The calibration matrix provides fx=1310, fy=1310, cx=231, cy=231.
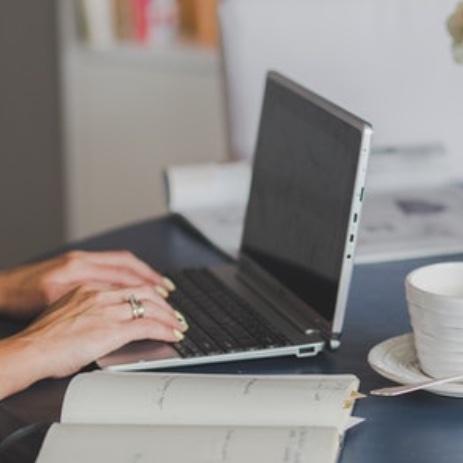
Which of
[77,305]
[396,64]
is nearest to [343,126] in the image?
[77,305]

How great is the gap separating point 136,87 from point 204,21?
0.27 m

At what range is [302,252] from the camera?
5.26ft

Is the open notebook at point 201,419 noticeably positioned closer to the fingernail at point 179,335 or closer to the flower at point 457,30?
the fingernail at point 179,335

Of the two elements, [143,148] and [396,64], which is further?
[143,148]

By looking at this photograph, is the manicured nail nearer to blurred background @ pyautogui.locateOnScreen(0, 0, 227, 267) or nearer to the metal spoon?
the metal spoon

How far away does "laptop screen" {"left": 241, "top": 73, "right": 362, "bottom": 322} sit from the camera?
1.49 meters

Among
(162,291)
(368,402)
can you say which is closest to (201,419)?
(368,402)

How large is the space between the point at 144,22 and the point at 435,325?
2.22 m

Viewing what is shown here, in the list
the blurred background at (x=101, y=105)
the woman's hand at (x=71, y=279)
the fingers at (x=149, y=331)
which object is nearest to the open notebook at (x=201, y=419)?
the fingers at (x=149, y=331)

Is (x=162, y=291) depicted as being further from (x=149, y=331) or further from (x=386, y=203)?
(x=386, y=203)

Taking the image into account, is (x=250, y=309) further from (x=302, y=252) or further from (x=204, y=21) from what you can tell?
(x=204, y=21)

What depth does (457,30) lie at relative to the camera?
4.71 feet

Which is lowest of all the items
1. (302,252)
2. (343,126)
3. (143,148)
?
(143,148)

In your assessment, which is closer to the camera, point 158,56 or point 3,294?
point 3,294
